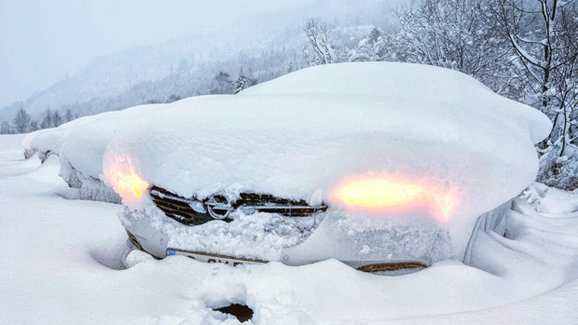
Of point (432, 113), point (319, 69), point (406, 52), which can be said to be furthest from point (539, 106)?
point (432, 113)

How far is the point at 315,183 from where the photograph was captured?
2.25 meters

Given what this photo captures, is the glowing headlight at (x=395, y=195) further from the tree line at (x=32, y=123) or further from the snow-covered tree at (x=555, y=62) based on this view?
the tree line at (x=32, y=123)

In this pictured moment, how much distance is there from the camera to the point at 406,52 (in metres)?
14.7

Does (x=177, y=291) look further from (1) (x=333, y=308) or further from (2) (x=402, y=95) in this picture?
(2) (x=402, y=95)

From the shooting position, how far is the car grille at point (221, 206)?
7.43ft

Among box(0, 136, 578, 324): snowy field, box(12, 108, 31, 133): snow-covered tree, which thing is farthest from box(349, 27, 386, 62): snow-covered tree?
box(12, 108, 31, 133): snow-covered tree

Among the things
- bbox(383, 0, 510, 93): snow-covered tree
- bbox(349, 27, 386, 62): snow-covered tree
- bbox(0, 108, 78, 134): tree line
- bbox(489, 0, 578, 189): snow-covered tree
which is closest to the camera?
bbox(489, 0, 578, 189): snow-covered tree

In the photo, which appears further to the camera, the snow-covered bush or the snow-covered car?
the snow-covered bush

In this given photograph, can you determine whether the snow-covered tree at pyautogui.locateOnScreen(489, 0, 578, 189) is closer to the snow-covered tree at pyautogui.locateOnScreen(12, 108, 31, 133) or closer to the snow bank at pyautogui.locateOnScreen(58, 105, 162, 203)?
the snow bank at pyautogui.locateOnScreen(58, 105, 162, 203)

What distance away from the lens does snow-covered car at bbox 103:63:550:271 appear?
7.43 feet

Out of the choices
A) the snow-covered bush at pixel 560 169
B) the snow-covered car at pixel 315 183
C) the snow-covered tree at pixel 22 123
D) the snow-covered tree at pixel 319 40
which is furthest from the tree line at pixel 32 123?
the snow-covered car at pixel 315 183

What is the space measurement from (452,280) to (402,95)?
1636 millimetres

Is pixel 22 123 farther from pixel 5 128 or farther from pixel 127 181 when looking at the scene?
pixel 127 181

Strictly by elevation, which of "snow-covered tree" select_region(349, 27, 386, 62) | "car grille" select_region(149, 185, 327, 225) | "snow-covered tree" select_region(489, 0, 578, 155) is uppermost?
"snow-covered tree" select_region(349, 27, 386, 62)
